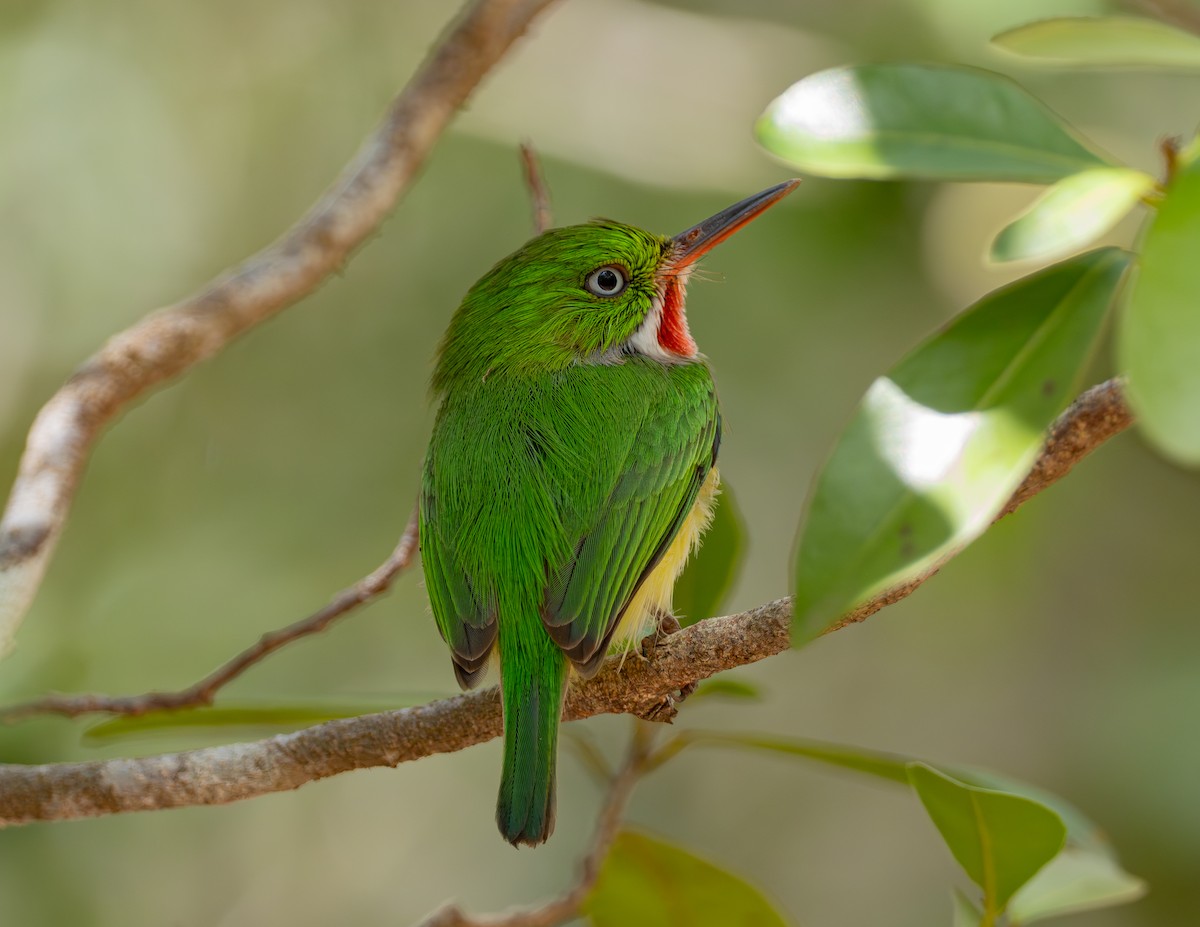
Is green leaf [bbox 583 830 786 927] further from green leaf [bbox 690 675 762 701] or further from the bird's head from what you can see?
the bird's head

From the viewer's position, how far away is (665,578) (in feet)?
9.81

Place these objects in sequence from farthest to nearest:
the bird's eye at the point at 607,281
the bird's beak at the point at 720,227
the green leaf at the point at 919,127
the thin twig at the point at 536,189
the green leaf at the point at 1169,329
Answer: the bird's eye at the point at 607,281 < the bird's beak at the point at 720,227 < the thin twig at the point at 536,189 < the green leaf at the point at 919,127 < the green leaf at the point at 1169,329

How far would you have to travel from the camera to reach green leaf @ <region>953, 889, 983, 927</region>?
2463 millimetres

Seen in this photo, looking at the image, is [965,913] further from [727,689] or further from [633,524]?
[633,524]

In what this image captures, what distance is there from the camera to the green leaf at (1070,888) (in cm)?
264

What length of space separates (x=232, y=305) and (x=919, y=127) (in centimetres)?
163

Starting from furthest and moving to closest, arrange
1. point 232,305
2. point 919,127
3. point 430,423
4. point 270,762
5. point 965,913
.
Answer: point 430,423, point 232,305, point 270,762, point 965,913, point 919,127

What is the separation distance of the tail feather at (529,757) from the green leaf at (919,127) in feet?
3.69

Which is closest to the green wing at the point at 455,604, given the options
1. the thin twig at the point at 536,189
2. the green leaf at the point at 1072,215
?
the thin twig at the point at 536,189

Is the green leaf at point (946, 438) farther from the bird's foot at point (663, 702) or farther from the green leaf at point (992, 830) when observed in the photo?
the bird's foot at point (663, 702)

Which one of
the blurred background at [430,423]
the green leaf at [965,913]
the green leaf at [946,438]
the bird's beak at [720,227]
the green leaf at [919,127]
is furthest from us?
the blurred background at [430,423]

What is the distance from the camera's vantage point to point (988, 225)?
5582 mm

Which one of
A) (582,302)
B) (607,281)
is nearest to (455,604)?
(582,302)

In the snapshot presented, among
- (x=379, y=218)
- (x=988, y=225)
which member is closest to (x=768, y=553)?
(x=988, y=225)
